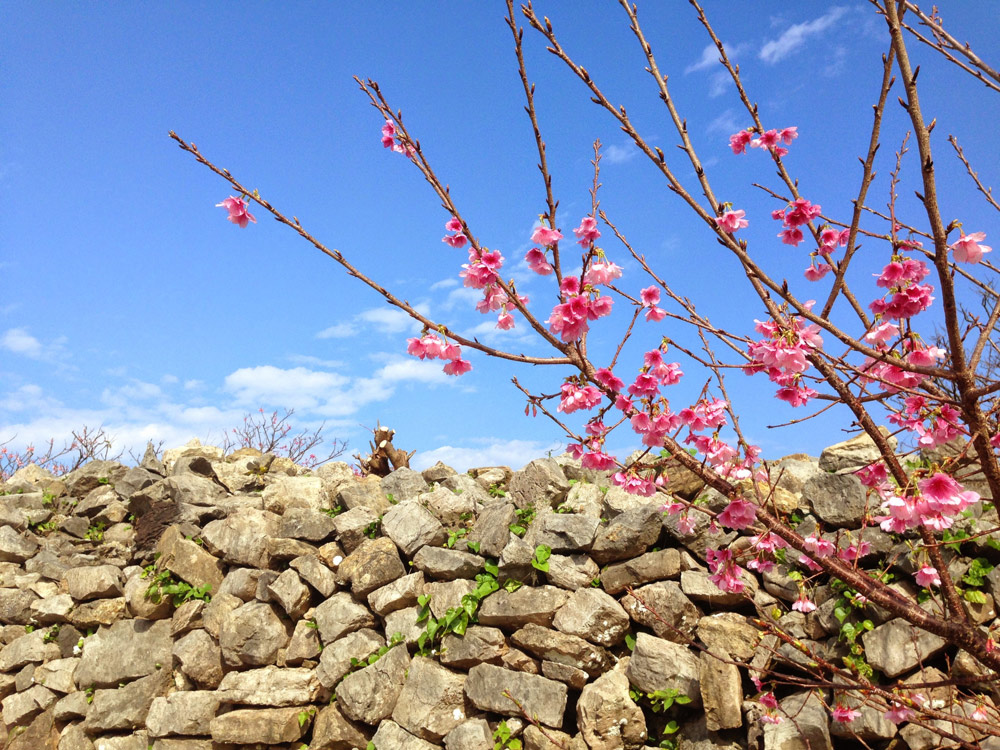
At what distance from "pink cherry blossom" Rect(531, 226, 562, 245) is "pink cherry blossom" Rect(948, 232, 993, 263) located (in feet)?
4.10

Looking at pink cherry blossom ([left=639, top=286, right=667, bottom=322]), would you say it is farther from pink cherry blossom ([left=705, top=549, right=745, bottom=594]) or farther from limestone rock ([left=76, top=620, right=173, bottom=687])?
limestone rock ([left=76, top=620, right=173, bottom=687])

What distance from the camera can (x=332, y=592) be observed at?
5258 mm

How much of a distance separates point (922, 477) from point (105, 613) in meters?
6.25

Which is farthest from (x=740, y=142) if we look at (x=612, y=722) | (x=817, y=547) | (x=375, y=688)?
(x=375, y=688)

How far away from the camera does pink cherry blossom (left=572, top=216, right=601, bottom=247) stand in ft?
8.27

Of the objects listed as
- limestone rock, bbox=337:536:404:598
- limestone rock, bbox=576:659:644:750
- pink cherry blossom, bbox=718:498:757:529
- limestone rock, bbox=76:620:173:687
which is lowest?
limestone rock, bbox=576:659:644:750

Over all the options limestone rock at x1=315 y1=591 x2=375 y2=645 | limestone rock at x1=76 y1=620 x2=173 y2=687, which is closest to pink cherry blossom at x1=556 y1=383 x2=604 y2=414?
limestone rock at x1=315 y1=591 x2=375 y2=645

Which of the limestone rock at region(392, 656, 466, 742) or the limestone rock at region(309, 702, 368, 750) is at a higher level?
the limestone rock at region(392, 656, 466, 742)

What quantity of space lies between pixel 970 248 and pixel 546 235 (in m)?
1.34

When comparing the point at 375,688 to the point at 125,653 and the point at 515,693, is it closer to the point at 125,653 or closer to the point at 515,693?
the point at 515,693

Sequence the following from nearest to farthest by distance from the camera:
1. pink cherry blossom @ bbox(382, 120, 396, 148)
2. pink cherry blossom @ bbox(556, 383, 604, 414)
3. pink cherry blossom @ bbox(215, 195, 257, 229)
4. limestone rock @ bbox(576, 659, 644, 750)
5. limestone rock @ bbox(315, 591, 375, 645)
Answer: pink cherry blossom @ bbox(556, 383, 604, 414) → pink cherry blossom @ bbox(382, 120, 396, 148) → pink cherry blossom @ bbox(215, 195, 257, 229) → limestone rock @ bbox(576, 659, 644, 750) → limestone rock @ bbox(315, 591, 375, 645)

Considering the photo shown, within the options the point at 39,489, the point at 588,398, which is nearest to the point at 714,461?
the point at 588,398

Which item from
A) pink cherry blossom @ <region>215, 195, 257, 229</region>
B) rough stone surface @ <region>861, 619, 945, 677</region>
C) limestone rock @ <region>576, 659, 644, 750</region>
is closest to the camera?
pink cherry blossom @ <region>215, 195, 257, 229</region>

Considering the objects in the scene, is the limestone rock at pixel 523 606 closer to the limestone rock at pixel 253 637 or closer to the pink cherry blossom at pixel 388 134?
the limestone rock at pixel 253 637
